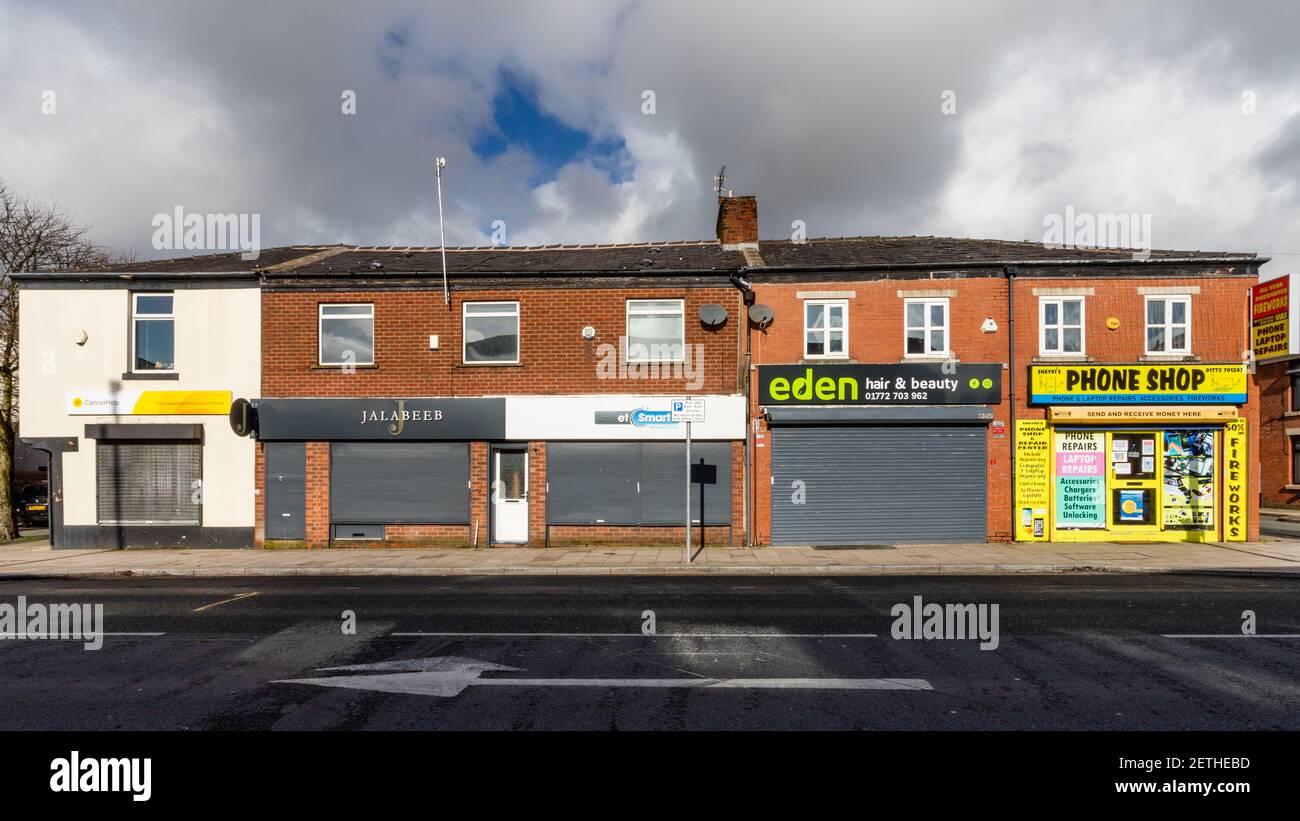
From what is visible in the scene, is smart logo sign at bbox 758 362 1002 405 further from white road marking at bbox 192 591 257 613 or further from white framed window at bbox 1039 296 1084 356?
white road marking at bbox 192 591 257 613

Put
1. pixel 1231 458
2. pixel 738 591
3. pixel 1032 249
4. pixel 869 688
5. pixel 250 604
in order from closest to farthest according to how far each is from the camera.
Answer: pixel 869 688 < pixel 250 604 < pixel 738 591 < pixel 1231 458 < pixel 1032 249

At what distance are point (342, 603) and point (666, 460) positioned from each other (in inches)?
327

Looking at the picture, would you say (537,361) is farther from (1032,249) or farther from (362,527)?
(1032,249)

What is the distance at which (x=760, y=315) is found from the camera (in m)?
16.9

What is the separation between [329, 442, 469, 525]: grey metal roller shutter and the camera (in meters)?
17.2

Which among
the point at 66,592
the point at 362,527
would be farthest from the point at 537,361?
the point at 66,592

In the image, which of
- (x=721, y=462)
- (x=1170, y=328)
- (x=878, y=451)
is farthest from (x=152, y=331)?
(x=1170, y=328)

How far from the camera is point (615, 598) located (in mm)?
10914

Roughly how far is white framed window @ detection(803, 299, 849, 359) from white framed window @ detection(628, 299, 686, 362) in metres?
3.03

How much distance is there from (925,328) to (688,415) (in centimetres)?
626

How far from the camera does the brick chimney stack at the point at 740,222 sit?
20.0m

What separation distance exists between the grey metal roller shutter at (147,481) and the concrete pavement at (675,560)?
41.0 inches

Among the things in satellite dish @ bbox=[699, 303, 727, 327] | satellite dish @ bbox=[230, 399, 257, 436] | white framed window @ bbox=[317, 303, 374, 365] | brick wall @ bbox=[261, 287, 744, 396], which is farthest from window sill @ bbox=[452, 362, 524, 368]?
satellite dish @ bbox=[230, 399, 257, 436]

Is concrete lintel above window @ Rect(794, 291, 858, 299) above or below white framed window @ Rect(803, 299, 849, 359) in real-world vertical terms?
above
